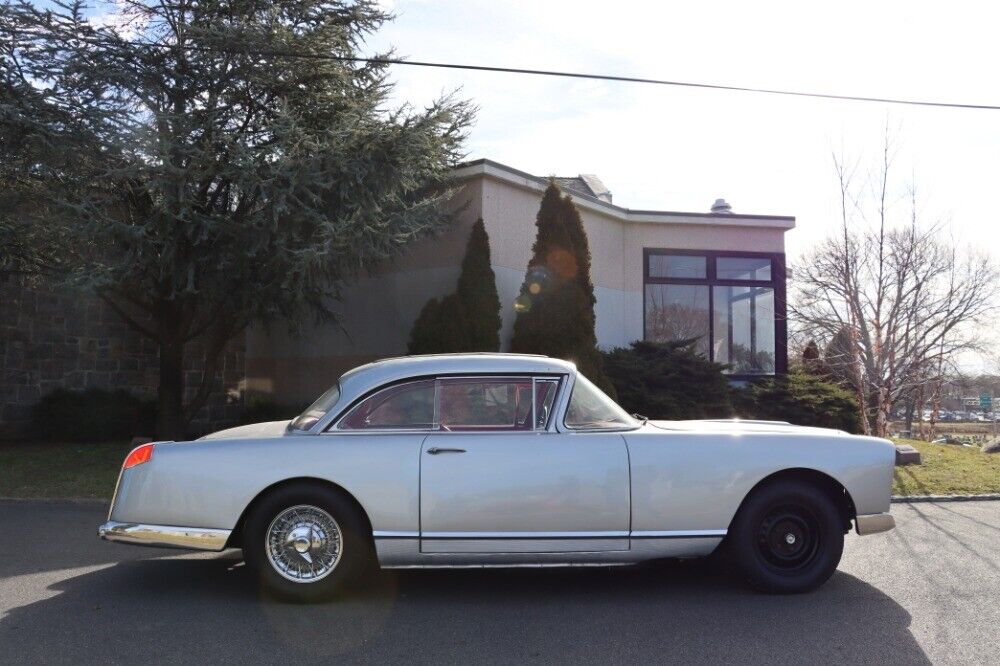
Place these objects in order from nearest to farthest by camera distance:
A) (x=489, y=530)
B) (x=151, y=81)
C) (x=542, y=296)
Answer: (x=489, y=530) < (x=151, y=81) < (x=542, y=296)

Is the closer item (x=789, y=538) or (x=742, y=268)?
(x=789, y=538)

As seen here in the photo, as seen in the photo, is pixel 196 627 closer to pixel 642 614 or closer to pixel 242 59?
pixel 642 614

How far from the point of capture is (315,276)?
12.0 m

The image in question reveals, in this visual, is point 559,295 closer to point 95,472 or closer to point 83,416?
point 95,472

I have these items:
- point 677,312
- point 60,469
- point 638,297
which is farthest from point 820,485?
point 677,312

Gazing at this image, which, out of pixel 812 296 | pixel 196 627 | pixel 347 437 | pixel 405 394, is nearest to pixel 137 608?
pixel 196 627

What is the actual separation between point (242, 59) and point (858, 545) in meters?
9.78

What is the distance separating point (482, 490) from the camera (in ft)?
17.5

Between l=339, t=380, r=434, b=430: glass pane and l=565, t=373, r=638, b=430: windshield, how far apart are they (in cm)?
92

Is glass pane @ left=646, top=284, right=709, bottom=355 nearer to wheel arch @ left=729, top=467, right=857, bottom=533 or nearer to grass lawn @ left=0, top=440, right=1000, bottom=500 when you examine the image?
grass lawn @ left=0, top=440, right=1000, bottom=500

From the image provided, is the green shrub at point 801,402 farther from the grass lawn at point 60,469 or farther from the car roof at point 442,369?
the car roof at point 442,369

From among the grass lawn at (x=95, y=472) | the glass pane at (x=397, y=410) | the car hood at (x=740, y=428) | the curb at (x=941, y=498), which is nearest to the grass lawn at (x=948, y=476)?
the grass lawn at (x=95, y=472)

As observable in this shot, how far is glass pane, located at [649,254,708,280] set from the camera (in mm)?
17109

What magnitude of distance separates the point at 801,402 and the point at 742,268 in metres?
2.94
